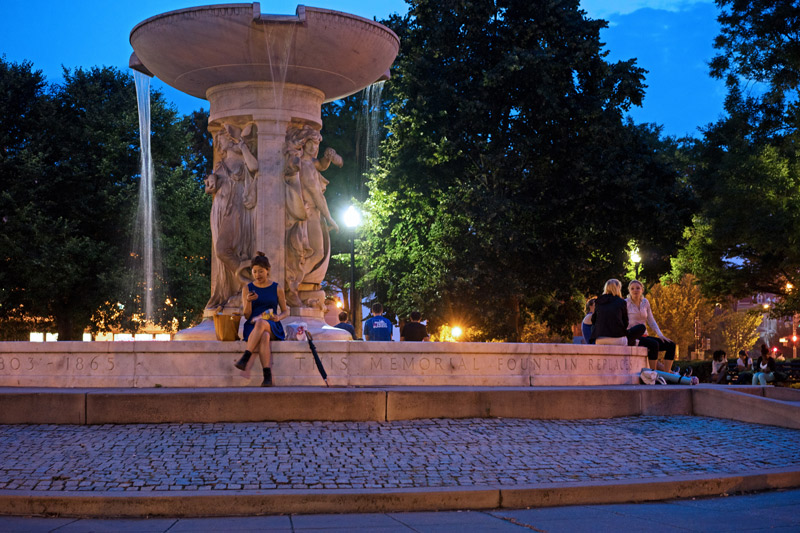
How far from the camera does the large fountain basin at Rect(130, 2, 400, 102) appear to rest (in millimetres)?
12039

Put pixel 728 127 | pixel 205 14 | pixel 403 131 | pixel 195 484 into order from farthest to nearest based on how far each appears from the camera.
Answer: pixel 728 127 < pixel 403 131 < pixel 205 14 < pixel 195 484

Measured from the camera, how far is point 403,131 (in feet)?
92.5

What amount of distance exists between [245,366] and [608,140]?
1856cm

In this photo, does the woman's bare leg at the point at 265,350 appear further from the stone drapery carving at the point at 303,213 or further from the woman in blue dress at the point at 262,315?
the stone drapery carving at the point at 303,213

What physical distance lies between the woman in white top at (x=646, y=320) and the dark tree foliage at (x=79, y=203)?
19141mm

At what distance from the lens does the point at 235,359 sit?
10.2 meters

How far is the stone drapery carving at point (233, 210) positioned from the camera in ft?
44.3

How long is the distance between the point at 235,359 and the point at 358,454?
2739 millimetres

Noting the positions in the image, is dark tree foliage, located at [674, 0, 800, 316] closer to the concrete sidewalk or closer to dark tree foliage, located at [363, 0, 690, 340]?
dark tree foliage, located at [363, 0, 690, 340]

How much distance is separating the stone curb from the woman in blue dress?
333 cm

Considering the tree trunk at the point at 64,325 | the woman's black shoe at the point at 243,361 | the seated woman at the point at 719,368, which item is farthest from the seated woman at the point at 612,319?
the tree trunk at the point at 64,325

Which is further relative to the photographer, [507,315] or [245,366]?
[507,315]

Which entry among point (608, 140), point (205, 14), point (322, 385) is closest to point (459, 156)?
point (608, 140)

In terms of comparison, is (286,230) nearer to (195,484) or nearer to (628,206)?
(195,484)
